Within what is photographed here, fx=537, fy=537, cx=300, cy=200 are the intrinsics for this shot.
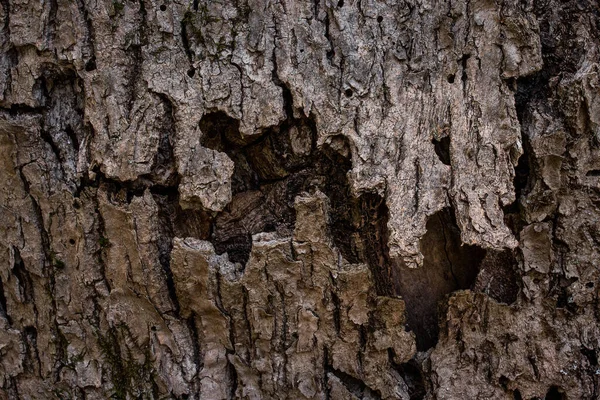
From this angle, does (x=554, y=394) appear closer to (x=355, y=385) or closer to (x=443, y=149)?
(x=355, y=385)

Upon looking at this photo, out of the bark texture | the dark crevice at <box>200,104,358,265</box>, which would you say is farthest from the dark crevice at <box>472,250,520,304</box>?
the dark crevice at <box>200,104,358,265</box>

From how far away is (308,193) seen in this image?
62.7 inches

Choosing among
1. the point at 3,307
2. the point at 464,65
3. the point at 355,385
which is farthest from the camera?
the point at 3,307

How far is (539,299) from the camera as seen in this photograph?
1.60 m

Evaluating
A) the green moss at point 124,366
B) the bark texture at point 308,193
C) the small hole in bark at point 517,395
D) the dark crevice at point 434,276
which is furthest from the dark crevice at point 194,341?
the small hole in bark at point 517,395

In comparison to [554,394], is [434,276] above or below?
above

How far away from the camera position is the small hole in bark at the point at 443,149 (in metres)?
1.54

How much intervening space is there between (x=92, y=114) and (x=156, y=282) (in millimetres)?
533

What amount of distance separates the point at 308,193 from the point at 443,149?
1.35 ft

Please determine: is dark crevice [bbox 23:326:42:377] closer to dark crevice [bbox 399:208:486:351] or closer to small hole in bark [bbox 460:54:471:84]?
dark crevice [bbox 399:208:486:351]

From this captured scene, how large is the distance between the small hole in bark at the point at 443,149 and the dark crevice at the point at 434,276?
200 millimetres

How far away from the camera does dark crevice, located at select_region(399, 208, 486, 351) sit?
1667 mm

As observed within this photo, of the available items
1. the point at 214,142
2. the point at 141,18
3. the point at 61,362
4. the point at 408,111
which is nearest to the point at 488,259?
the point at 408,111

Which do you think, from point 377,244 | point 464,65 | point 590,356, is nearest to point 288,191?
point 377,244
